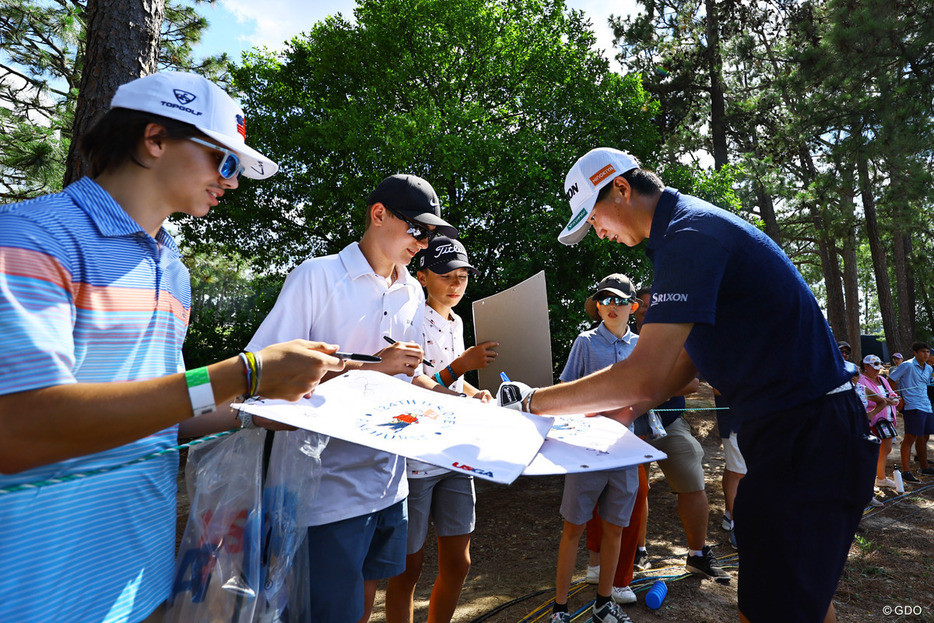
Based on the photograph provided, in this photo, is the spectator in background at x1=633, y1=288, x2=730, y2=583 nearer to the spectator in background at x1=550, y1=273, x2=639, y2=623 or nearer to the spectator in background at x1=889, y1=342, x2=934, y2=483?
the spectator in background at x1=550, y1=273, x2=639, y2=623

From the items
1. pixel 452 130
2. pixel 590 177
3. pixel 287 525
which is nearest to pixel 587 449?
pixel 287 525

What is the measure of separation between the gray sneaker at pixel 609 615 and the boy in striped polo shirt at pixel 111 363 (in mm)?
2768

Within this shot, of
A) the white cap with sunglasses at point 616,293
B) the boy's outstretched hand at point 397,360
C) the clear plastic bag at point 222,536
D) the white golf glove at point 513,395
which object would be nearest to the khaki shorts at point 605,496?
the white cap with sunglasses at point 616,293

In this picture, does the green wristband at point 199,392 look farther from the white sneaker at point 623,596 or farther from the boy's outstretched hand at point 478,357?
the white sneaker at point 623,596

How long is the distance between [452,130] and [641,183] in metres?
5.53

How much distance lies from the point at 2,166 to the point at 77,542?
37.0 ft

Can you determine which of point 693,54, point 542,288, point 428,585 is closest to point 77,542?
point 542,288

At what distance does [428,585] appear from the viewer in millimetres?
4344

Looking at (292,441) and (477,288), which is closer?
(292,441)

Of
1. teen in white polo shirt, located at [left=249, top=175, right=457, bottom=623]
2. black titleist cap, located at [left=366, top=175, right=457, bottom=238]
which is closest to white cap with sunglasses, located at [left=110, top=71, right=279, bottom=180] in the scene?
teen in white polo shirt, located at [left=249, top=175, right=457, bottom=623]

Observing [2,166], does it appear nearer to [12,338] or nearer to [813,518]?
[12,338]

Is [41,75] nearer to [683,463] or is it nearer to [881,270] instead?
[683,463]

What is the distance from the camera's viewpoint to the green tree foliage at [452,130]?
7.14m

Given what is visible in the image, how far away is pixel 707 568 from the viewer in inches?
161
